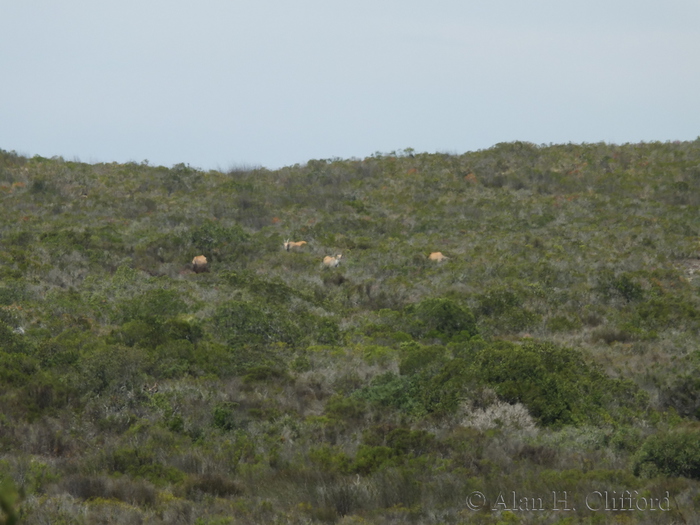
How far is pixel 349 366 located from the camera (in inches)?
339

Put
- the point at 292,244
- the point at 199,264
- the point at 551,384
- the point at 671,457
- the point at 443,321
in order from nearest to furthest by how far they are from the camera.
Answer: the point at 671,457 < the point at 551,384 < the point at 443,321 < the point at 199,264 < the point at 292,244

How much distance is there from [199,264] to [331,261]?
3.12 meters

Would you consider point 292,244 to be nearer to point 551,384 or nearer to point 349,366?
point 349,366

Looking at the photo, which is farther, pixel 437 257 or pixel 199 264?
pixel 437 257

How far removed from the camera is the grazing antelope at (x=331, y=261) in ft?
53.0

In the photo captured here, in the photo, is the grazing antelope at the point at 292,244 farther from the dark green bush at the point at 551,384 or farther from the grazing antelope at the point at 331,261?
the dark green bush at the point at 551,384

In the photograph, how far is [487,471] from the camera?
5609 millimetres

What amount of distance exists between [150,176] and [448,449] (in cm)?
2211

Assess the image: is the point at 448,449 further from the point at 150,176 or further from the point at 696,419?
the point at 150,176

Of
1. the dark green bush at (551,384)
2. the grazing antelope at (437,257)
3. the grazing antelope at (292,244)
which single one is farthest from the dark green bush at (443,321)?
the grazing antelope at (292,244)

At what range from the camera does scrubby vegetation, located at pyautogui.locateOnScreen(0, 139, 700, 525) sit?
16.8 feet

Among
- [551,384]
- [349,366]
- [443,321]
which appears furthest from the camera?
[443,321]

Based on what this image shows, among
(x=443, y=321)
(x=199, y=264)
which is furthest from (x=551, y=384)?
(x=199, y=264)

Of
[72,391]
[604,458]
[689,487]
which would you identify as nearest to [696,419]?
[604,458]
